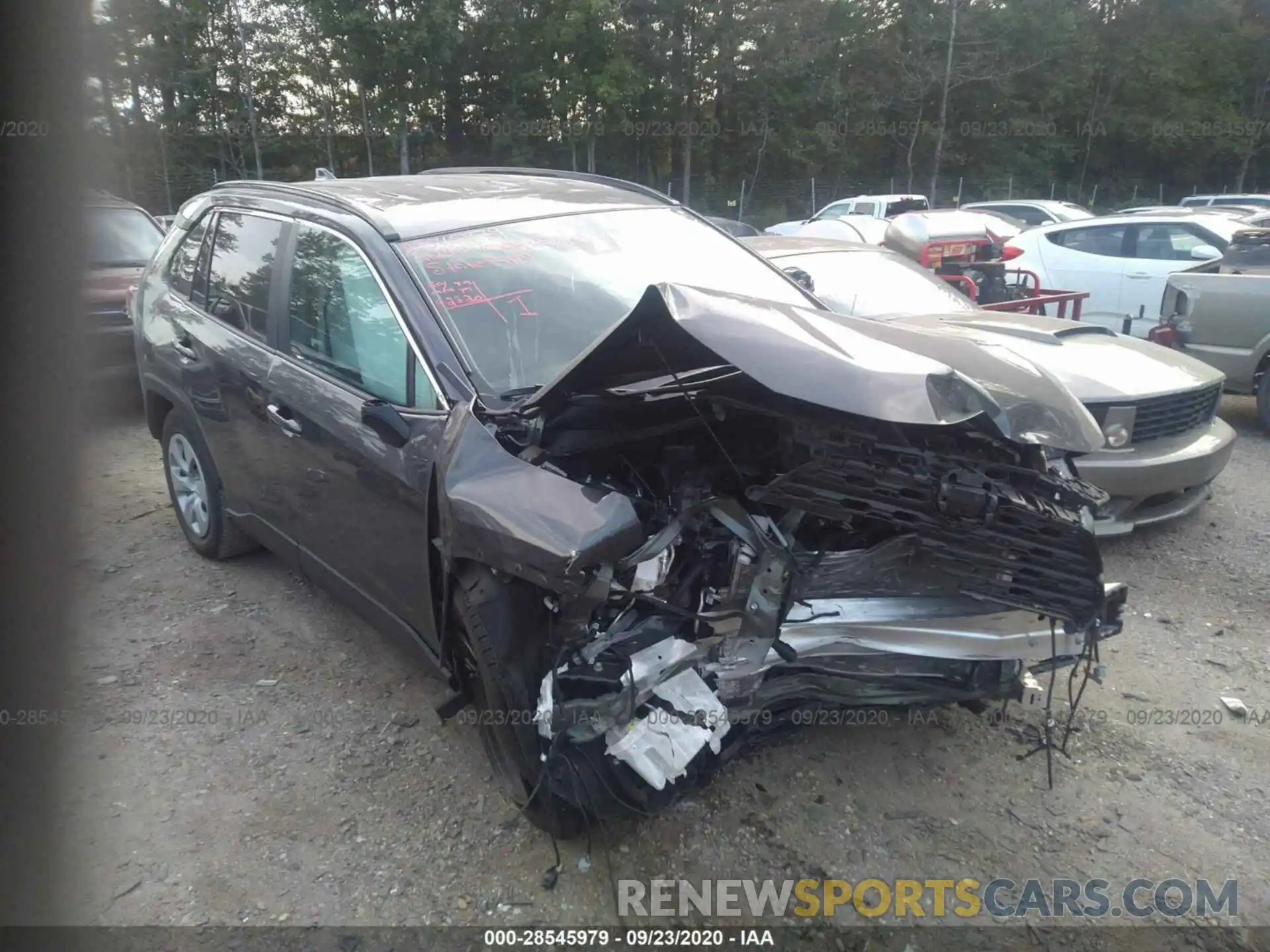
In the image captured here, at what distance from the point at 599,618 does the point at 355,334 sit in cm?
143

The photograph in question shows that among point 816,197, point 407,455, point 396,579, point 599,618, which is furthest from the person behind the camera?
point 816,197

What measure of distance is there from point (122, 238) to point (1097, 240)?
9410 millimetres

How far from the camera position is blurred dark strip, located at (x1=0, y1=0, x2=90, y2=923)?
3703mm

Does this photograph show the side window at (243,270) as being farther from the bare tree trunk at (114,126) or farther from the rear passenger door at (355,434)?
the bare tree trunk at (114,126)

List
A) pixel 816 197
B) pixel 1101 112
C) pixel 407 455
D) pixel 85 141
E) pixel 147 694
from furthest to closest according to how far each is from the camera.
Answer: pixel 1101 112, pixel 816 197, pixel 85 141, pixel 147 694, pixel 407 455

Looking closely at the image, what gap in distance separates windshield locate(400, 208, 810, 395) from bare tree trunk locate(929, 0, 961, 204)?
2774 centimetres

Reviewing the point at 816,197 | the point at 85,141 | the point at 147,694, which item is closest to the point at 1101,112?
the point at 816,197

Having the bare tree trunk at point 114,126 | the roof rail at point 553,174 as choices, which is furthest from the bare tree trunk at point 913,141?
the roof rail at point 553,174

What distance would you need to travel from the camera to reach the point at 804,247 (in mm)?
6402

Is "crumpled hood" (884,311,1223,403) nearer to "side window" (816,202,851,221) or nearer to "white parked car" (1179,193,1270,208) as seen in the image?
"white parked car" (1179,193,1270,208)

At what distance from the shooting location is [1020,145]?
1299 inches

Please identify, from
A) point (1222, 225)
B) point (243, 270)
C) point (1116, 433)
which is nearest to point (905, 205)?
point (1222, 225)

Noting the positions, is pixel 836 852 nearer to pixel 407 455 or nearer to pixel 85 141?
pixel 407 455

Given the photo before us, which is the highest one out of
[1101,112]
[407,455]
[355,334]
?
[1101,112]
